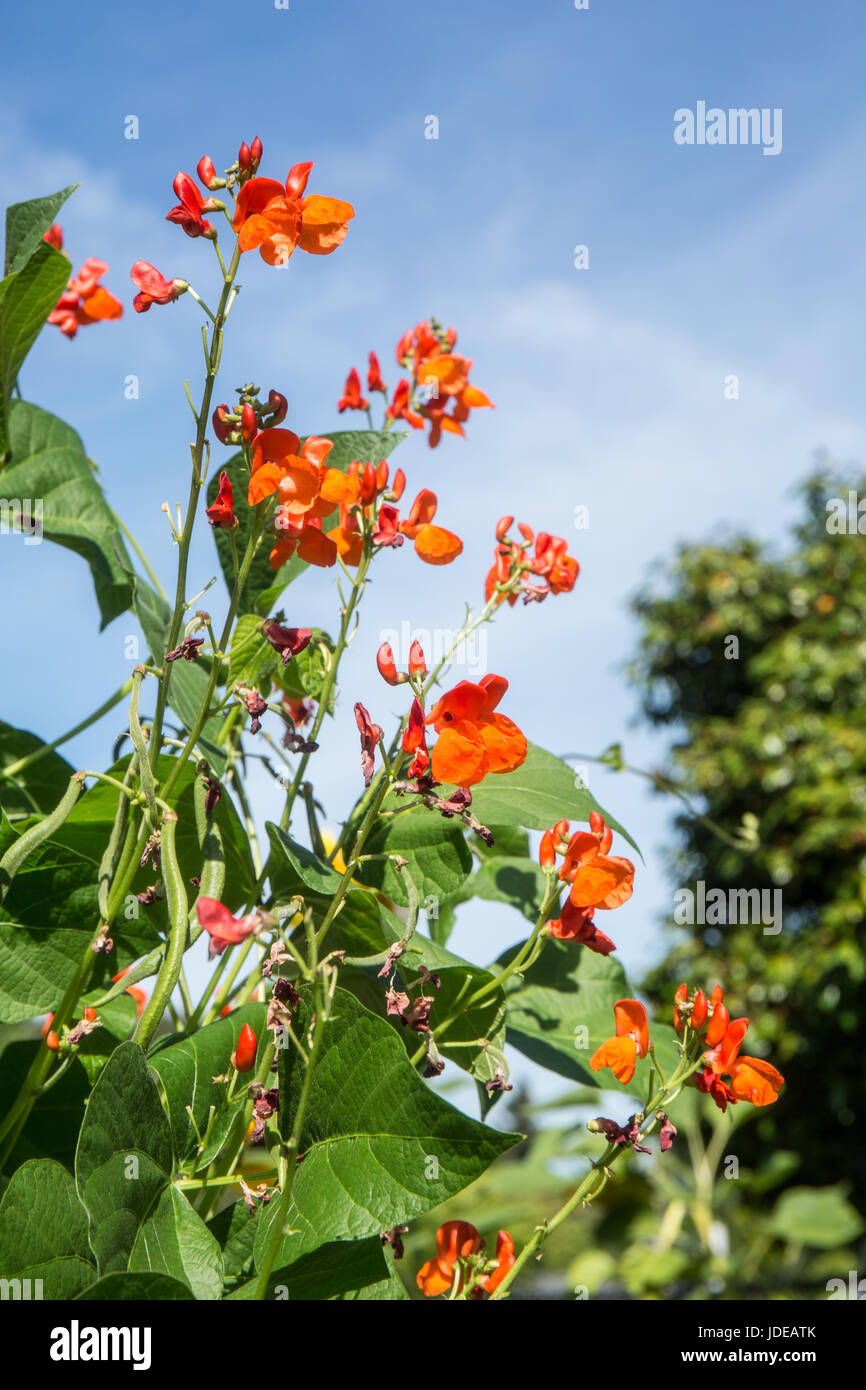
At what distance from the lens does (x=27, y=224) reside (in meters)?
0.69

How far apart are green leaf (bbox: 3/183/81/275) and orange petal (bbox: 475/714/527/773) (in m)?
0.39

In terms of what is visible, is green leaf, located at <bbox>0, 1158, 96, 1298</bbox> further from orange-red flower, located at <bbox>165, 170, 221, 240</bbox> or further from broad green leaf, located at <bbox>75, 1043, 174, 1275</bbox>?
orange-red flower, located at <bbox>165, 170, 221, 240</bbox>

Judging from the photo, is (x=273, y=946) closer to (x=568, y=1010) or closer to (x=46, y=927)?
(x=46, y=927)

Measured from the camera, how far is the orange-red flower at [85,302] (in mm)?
1090

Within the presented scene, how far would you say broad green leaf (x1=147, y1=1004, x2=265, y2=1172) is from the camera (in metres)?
0.56

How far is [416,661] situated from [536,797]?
16cm

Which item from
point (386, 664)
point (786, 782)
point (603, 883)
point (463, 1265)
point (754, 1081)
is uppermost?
point (786, 782)

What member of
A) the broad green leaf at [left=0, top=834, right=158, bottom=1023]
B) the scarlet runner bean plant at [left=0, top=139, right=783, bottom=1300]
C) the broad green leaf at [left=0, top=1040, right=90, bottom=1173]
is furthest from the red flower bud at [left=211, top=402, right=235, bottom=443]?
the broad green leaf at [left=0, top=1040, right=90, bottom=1173]

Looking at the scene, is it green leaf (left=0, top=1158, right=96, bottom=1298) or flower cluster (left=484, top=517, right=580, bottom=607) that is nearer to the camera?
green leaf (left=0, top=1158, right=96, bottom=1298)

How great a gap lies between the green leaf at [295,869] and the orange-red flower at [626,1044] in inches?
7.7

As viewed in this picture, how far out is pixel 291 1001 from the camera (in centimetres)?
54

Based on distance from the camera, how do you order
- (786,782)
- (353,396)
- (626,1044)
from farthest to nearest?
(786,782) → (353,396) → (626,1044)

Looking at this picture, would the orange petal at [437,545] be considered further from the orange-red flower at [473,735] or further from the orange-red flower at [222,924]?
the orange-red flower at [222,924]

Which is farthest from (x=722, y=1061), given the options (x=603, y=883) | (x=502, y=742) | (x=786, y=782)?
(x=786, y=782)
